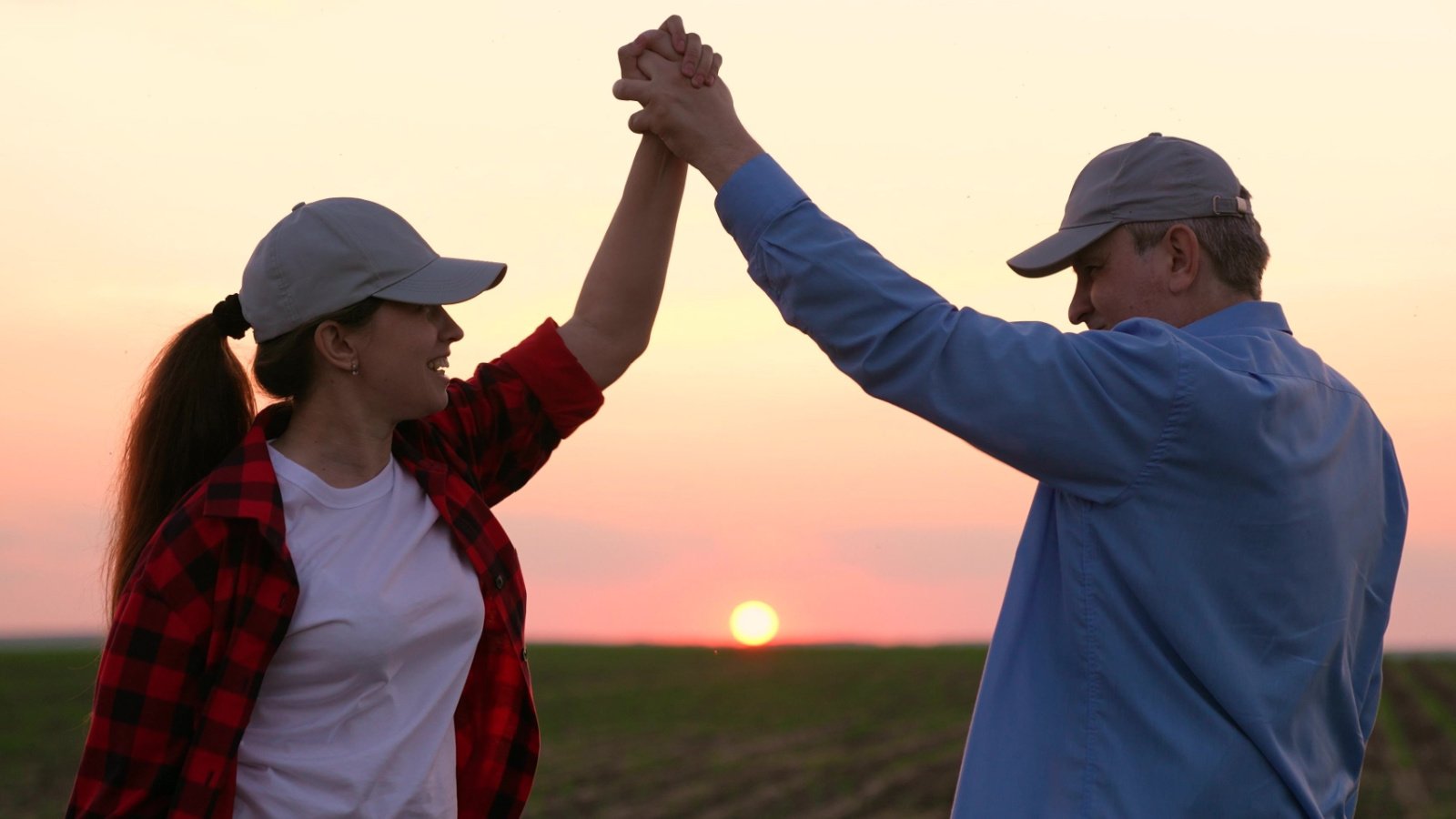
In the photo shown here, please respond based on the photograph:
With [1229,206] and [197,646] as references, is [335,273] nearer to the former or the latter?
[197,646]

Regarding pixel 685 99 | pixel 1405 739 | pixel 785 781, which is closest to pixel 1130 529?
pixel 685 99

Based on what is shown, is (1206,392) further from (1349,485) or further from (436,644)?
(436,644)

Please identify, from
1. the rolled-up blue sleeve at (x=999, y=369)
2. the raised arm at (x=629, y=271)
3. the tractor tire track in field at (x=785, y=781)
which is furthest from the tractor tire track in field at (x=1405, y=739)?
the rolled-up blue sleeve at (x=999, y=369)

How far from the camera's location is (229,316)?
9.62 ft

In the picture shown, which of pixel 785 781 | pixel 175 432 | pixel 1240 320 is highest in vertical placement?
pixel 1240 320

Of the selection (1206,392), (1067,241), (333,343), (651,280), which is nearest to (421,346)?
(333,343)

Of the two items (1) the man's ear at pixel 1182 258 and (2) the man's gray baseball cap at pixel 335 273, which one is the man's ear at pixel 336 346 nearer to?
(2) the man's gray baseball cap at pixel 335 273

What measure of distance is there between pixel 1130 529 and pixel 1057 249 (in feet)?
1.92

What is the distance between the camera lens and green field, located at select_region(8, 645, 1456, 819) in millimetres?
16297

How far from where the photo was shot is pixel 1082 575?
7.77ft

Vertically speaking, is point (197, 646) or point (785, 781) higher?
point (197, 646)

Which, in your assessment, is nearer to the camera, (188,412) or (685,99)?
(685,99)

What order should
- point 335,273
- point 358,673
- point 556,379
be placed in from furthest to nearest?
point 556,379, point 335,273, point 358,673

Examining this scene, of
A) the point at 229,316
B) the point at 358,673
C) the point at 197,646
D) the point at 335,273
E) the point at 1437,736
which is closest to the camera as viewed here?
the point at 197,646
